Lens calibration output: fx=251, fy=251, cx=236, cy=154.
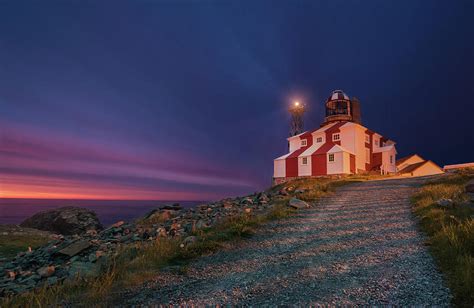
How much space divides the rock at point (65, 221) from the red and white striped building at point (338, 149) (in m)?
28.9

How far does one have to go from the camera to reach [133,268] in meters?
5.59

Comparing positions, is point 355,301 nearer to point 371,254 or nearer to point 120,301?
point 371,254

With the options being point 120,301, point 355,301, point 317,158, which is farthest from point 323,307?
point 317,158

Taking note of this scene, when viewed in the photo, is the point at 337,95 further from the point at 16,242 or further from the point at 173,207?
the point at 16,242

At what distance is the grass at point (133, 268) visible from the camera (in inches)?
169

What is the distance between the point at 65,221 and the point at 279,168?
104 ft

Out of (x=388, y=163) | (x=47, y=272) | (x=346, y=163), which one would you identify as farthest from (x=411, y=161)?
(x=47, y=272)

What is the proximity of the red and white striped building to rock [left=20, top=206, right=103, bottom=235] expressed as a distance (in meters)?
28.9

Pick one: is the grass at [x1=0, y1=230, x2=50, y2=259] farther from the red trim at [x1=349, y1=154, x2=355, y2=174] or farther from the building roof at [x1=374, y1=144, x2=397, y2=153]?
the building roof at [x1=374, y1=144, x2=397, y2=153]

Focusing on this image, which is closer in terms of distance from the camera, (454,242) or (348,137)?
(454,242)

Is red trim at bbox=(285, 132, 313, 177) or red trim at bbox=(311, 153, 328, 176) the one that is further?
red trim at bbox=(285, 132, 313, 177)

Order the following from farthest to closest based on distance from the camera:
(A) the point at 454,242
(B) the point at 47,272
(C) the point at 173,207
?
(C) the point at 173,207 < (B) the point at 47,272 < (A) the point at 454,242

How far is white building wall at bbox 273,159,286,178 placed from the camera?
144 feet

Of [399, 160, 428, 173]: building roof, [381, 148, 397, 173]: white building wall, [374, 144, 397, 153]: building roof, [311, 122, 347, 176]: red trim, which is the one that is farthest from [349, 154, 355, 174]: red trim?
[399, 160, 428, 173]: building roof
